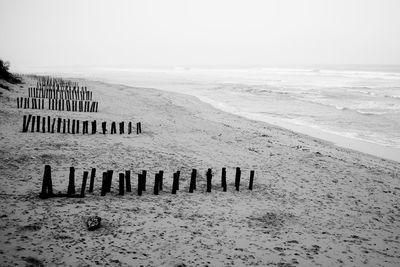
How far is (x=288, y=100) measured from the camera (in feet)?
108

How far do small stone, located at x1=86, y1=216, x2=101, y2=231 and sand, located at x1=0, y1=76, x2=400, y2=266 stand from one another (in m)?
0.11

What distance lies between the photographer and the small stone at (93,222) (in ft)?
19.3

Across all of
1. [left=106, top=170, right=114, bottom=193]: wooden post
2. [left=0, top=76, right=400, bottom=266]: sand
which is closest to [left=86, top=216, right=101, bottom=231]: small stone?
[left=0, top=76, right=400, bottom=266]: sand

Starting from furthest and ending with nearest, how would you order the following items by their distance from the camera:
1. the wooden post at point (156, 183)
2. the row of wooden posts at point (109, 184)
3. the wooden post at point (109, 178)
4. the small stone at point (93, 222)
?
the wooden post at point (156, 183) < the wooden post at point (109, 178) < the row of wooden posts at point (109, 184) < the small stone at point (93, 222)

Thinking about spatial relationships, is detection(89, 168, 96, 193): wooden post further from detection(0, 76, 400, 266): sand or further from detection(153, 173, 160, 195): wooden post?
detection(153, 173, 160, 195): wooden post

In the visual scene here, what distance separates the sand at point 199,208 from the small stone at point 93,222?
0.11m

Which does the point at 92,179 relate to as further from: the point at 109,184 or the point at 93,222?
the point at 93,222

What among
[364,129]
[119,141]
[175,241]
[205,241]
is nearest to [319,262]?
[205,241]

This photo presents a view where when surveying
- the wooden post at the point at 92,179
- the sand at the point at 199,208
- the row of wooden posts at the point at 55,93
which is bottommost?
the sand at the point at 199,208

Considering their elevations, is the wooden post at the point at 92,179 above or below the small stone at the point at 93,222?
above

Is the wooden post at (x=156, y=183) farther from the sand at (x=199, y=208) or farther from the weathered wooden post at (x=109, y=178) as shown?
the weathered wooden post at (x=109, y=178)

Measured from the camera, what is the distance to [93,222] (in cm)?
593

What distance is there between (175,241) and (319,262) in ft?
8.54

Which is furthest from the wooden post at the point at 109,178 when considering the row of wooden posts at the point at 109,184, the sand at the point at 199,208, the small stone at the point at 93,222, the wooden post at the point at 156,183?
the small stone at the point at 93,222
